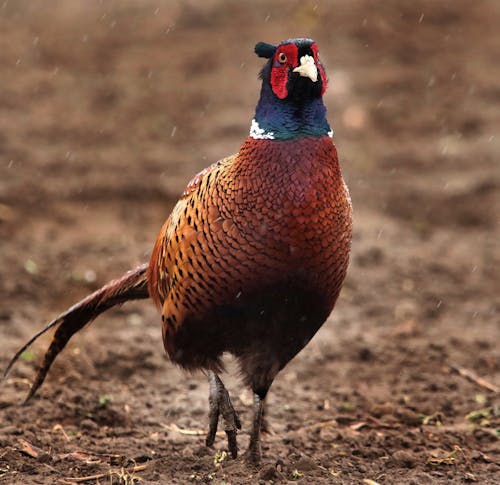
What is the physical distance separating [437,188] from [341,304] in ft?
6.97

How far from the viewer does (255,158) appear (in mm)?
3441

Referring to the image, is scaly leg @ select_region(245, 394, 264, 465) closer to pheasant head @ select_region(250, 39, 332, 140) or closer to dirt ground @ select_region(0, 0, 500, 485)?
dirt ground @ select_region(0, 0, 500, 485)

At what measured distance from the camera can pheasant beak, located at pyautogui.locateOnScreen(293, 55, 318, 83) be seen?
331cm

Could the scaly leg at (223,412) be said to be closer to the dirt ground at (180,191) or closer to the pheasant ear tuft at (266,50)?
the dirt ground at (180,191)

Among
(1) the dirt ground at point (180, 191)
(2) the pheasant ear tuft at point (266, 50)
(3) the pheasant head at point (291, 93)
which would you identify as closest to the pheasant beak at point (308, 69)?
(3) the pheasant head at point (291, 93)

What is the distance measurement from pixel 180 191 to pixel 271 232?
13.9 feet

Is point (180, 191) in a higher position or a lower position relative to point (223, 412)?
higher

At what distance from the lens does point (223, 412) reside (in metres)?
3.91

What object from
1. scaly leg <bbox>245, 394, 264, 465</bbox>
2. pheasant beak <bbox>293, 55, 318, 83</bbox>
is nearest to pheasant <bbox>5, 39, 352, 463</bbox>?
pheasant beak <bbox>293, 55, 318, 83</bbox>

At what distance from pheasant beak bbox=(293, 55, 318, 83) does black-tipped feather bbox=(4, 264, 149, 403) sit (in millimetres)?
1399

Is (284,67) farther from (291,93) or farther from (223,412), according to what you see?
(223,412)

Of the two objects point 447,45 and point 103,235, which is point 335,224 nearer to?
point 103,235

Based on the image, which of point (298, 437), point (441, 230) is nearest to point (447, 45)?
point (441, 230)

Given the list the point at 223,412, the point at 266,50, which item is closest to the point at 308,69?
the point at 266,50
